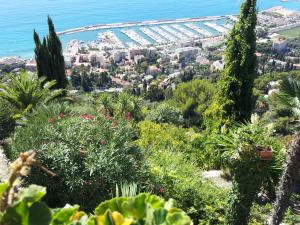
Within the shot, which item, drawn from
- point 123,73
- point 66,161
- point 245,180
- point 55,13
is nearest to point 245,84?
point 245,180

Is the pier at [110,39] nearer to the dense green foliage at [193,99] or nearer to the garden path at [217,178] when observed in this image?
the dense green foliage at [193,99]

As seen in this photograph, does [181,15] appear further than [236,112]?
Yes

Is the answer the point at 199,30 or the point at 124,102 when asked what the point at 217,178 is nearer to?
the point at 124,102

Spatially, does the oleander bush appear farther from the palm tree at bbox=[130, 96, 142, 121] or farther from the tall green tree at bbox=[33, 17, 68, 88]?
the palm tree at bbox=[130, 96, 142, 121]

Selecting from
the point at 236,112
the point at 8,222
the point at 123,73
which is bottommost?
the point at 123,73

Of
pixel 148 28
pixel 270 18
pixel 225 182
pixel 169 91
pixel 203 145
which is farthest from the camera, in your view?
pixel 270 18

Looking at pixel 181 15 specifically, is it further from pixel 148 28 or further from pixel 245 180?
pixel 245 180

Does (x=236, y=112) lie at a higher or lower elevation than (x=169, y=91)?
higher

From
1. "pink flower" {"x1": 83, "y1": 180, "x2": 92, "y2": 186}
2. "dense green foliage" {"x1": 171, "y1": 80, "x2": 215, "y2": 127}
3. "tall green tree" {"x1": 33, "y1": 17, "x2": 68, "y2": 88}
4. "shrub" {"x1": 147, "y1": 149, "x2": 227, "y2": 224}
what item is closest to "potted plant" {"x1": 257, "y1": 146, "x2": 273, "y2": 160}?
"shrub" {"x1": 147, "y1": 149, "x2": 227, "y2": 224}
